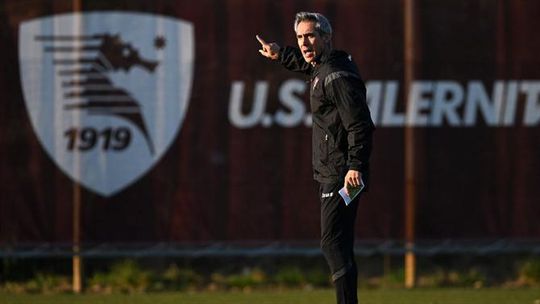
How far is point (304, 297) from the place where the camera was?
10.2 m

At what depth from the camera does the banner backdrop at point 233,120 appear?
10.7 m

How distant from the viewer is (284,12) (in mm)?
10742

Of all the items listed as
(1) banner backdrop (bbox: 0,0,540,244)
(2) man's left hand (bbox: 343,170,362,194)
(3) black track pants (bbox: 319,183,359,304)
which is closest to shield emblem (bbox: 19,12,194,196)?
(1) banner backdrop (bbox: 0,0,540,244)

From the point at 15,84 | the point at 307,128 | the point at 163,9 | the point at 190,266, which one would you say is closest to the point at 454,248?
the point at 307,128

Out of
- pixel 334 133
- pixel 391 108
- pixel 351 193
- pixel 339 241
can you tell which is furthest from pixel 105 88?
pixel 351 193

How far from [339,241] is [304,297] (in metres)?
3.08

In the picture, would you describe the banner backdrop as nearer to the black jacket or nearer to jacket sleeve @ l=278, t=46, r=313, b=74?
jacket sleeve @ l=278, t=46, r=313, b=74

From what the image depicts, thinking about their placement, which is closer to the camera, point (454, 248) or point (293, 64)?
point (293, 64)

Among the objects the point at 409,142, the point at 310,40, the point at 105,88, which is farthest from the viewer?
the point at 409,142

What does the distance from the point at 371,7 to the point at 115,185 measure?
2885 mm

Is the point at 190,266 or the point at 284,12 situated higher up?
the point at 284,12

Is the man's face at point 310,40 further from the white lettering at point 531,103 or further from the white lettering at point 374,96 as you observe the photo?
the white lettering at point 531,103

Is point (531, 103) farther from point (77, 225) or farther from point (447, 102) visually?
point (77, 225)

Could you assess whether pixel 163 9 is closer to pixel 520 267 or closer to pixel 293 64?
pixel 293 64
